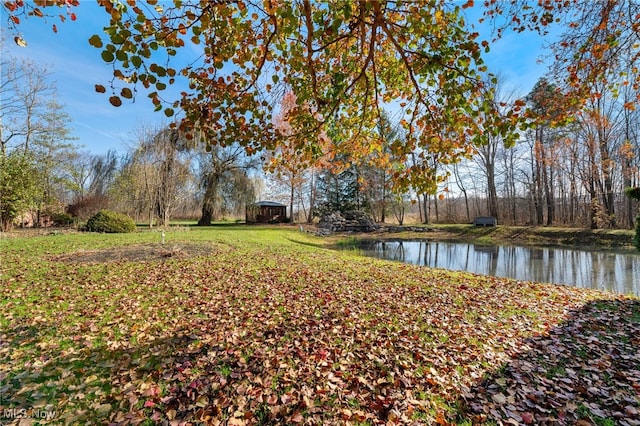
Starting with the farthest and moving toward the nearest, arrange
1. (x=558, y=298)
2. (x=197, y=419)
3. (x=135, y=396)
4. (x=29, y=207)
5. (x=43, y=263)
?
(x=29, y=207)
(x=43, y=263)
(x=558, y=298)
(x=135, y=396)
(x=197, y=419)

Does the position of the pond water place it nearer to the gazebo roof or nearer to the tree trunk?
the gazebo roof

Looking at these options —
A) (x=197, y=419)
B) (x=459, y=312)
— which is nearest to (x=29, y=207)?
(x=197, y=419)

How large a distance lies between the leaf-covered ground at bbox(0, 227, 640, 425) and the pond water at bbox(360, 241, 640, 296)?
3731 mm

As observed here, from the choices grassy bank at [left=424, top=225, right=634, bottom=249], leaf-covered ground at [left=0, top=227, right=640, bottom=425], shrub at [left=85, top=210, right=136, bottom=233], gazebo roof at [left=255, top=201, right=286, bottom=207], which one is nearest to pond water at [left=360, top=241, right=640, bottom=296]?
grassy bank at [left=424, top=225, right=634, bottom=249]

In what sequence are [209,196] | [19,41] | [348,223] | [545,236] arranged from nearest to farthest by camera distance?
[19,41] → [545,236] → [209,196] → [348,223]

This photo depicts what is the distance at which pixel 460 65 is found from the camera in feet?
8.56

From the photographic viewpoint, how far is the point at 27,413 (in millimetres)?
2098

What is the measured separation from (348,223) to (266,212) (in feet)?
25.8

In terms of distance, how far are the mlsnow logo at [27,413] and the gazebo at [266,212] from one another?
75.8 ft

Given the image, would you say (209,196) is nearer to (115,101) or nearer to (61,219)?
(61,219)

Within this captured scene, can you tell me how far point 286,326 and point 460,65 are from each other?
352cm

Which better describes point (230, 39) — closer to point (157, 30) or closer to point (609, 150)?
point (157, 30)

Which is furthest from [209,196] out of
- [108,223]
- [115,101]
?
[115,101]

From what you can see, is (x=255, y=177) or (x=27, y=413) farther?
(x=255, y=177)
